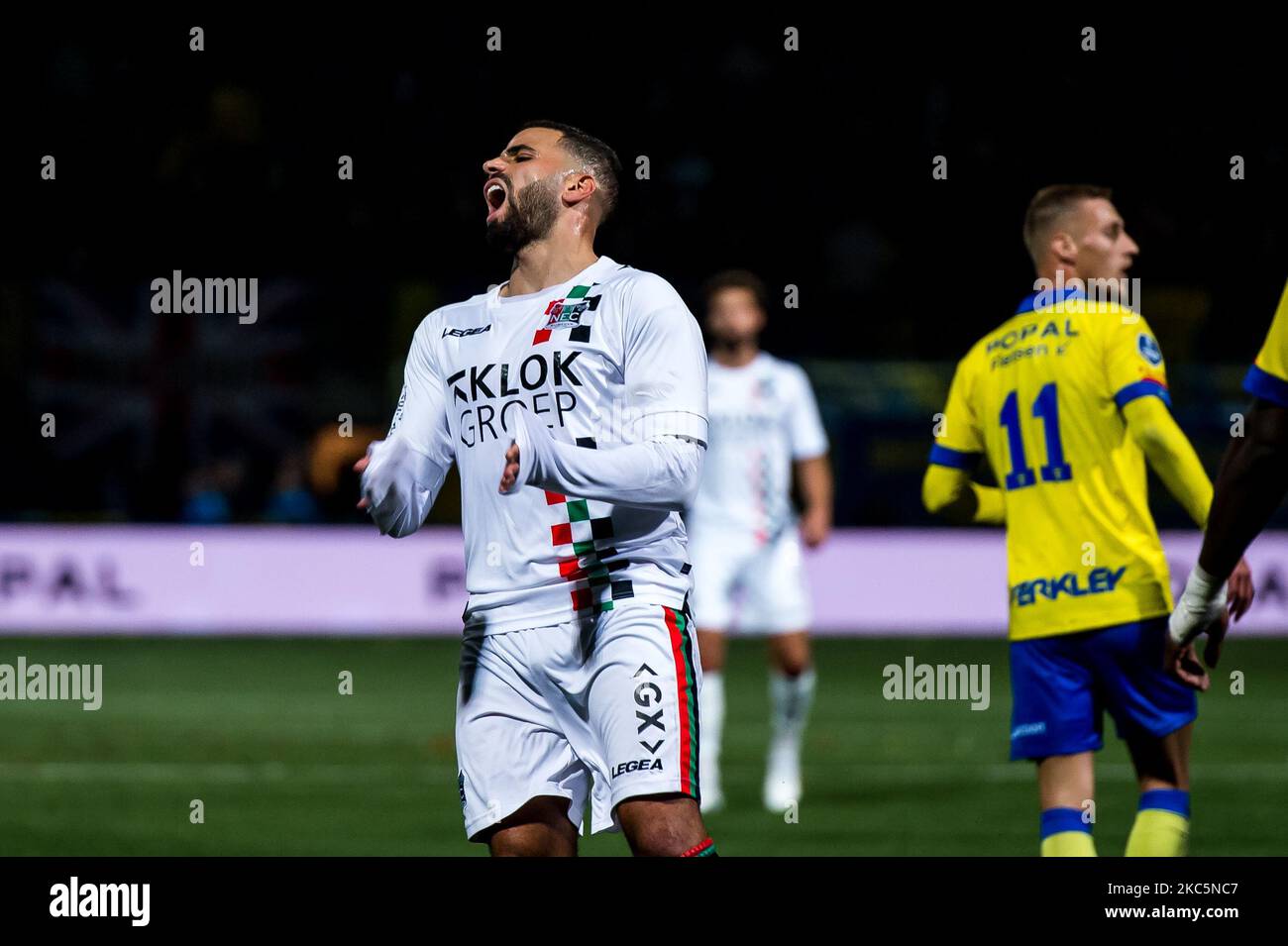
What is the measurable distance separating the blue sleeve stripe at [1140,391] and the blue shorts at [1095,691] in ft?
2.03

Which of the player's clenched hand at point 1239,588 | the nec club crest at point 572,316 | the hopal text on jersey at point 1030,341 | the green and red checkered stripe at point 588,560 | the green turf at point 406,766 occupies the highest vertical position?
the hopal text on jersey at point 1030,341

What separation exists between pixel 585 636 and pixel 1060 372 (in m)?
1.89

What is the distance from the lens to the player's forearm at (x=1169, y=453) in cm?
530

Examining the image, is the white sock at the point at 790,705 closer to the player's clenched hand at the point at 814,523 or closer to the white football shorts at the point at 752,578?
the white football shorts at the point at 752,578

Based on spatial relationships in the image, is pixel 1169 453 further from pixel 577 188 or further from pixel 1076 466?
pixel 577 188

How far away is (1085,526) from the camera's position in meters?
5.60

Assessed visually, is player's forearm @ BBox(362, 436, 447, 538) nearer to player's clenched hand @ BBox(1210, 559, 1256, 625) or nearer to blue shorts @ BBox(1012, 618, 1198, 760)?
player's clenched hand @ BBox(1210, 559, 1256, 625)

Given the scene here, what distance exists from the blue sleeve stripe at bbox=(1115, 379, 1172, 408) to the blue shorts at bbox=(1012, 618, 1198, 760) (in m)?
0.62

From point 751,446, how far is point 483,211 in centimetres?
998

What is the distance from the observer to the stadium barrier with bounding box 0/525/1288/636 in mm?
15898

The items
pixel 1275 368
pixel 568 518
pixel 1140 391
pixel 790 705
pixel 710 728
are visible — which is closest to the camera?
pixel 1275 368

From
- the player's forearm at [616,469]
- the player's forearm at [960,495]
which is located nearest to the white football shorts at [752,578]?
the player's forearm at [960,495]

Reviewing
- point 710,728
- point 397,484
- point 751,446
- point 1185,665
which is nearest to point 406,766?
point 710,728
